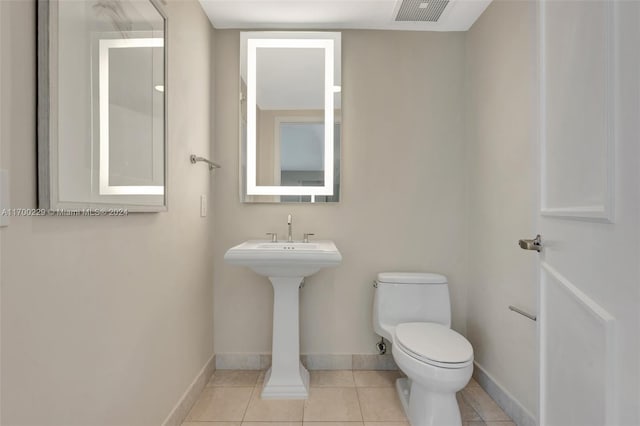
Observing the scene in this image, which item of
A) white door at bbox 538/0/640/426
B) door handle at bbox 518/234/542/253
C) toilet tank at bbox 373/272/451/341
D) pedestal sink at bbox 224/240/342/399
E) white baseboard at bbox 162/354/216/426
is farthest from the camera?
toilet tank at bbox 373/272/451/341

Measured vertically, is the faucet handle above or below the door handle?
below

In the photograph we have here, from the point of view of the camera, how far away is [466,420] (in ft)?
5.66

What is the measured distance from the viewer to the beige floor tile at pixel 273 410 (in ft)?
5.69

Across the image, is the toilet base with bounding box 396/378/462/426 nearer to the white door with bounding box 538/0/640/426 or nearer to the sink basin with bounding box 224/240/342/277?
the white door with bounding box 538/0/640/426

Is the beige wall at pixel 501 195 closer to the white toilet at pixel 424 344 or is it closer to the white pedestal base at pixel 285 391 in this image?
the white toilet at pixel 424 344

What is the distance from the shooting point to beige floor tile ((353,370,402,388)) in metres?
2.09

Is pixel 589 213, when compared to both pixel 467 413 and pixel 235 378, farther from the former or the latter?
pixel 235 378

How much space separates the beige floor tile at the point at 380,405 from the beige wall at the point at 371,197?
12.8 inches

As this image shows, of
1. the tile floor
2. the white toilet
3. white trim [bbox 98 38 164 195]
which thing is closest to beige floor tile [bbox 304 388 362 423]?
the tile floor

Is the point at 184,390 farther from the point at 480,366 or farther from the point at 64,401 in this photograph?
the point at 480,366

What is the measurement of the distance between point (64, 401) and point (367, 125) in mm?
1974

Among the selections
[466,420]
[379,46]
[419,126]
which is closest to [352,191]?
[419,126]

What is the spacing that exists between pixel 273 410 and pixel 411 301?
0.96m

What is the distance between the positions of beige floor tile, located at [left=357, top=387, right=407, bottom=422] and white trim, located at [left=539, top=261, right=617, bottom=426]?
2.99 feet
